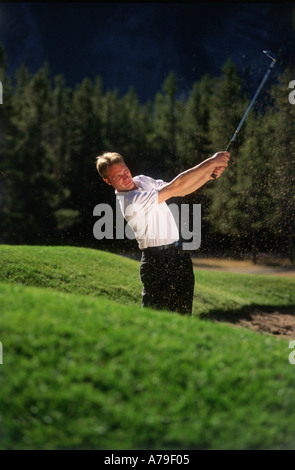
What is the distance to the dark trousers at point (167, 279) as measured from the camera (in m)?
5.37

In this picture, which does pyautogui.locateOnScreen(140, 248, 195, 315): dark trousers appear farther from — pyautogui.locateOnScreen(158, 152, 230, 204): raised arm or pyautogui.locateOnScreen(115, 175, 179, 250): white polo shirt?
pyautogui.locateOnScreen(158, 152, 230, 204): raised arm

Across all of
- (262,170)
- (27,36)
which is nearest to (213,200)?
(262,170)

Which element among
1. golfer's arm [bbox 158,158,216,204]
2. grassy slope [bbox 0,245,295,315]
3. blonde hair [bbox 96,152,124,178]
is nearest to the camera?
golfer's arm [bbox 158,158,216,204]

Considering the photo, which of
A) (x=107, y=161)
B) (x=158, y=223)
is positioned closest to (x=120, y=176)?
(x=107, y=161)

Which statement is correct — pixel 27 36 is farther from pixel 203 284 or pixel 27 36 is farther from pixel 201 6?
pixel 203 284

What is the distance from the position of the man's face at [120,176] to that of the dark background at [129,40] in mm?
54955

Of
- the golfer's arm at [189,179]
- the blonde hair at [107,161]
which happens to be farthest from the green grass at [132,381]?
the blonde hair at [107,161]

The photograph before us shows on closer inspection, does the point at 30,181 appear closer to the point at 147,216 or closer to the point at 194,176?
the point at 147,216

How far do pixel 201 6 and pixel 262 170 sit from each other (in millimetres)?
39658

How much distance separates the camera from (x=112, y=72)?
67938mm

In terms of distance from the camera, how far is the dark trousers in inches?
211

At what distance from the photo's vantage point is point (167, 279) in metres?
5.43

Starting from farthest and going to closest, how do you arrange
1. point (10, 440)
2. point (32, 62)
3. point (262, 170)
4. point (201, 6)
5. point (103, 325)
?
1. point (32, 62)
2. point (201, 6)
3. point (262, 170)
4. point (103, 325)
5. point (10, 440)

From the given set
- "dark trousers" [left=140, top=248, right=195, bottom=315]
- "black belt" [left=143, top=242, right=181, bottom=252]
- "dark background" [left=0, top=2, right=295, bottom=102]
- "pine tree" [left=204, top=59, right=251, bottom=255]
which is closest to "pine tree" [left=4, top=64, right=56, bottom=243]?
"pine tree" [left=204, top=59, right=251, bottom=255]
